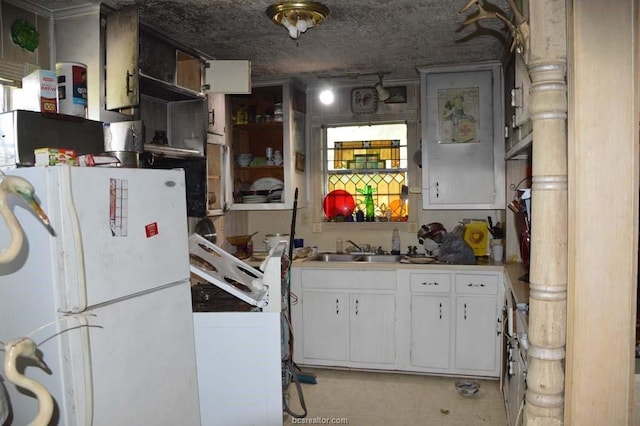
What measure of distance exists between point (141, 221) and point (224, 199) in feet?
6.08

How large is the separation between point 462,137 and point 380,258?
3.95 feet

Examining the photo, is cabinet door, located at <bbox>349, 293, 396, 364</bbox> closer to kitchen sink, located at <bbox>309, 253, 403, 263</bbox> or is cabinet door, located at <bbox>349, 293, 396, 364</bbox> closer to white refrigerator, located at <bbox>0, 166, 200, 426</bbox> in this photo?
kitchen sink, located at <bbox>309, 253, 403, 263</bbox>

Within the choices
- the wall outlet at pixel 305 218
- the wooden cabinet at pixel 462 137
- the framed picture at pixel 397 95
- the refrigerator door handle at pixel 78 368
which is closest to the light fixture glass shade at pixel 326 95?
→ the framed picture at pixel 397 95

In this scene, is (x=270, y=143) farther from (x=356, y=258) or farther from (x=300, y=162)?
(x=356, y=258)

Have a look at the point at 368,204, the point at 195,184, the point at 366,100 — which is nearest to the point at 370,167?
the point at 368,204

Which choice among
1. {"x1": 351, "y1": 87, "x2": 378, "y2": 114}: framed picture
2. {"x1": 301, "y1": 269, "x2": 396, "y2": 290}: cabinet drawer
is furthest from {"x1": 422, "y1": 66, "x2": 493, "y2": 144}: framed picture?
{"x1": 301, "y1": 269, "x2": 396, "y2": 290}: cabinet drawer

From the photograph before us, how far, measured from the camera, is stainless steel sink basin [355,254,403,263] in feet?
13.9

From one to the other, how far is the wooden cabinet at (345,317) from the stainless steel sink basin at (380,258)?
1.40 feet

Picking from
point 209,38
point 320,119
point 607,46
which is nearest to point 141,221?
point 209,38

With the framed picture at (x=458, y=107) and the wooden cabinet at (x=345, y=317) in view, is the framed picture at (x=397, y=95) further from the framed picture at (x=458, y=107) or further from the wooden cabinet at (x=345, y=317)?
the wooden cabinet at (x=345, y=317)

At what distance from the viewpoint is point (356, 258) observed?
4.30m

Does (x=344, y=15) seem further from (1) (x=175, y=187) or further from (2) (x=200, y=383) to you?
(2) (x=200, y=383)

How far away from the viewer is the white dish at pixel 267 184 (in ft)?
14.1

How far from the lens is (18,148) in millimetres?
2150
